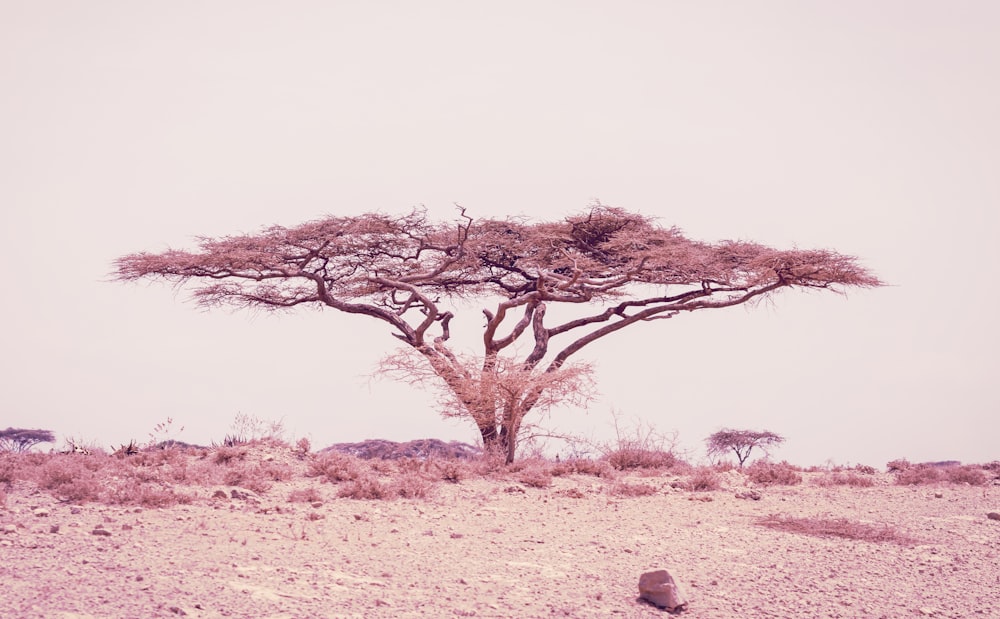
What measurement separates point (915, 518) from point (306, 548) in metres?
7.50

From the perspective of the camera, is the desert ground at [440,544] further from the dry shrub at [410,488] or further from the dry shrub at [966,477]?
the dry shrub at [966,477]

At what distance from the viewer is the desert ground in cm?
631

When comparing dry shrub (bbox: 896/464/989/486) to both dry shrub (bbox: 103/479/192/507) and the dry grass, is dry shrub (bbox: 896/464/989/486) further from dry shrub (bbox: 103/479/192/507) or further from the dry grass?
dry shrub (bbox: 103/479/192/507)

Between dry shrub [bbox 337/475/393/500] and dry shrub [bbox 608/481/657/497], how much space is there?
124 inches

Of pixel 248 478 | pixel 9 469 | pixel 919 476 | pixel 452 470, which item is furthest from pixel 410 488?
pixel 919 476

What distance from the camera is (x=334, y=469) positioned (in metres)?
11.5

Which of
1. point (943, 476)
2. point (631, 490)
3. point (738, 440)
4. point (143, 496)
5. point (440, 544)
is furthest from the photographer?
point (738, 440)

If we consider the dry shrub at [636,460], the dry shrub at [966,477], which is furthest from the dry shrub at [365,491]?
the dry shrub at [966,477]

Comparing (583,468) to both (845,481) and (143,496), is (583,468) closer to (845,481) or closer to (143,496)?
(845,481)

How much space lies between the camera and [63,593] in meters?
5.93

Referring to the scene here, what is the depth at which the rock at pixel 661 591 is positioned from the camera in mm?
6613

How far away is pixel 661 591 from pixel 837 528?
3998 mm

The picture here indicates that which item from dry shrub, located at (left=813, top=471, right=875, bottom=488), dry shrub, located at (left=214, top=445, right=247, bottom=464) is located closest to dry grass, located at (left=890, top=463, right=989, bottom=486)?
dry shrub, located at (left=813, top=471, right=875, bottom=488)

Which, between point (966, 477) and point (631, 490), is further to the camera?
point (966, 477)
